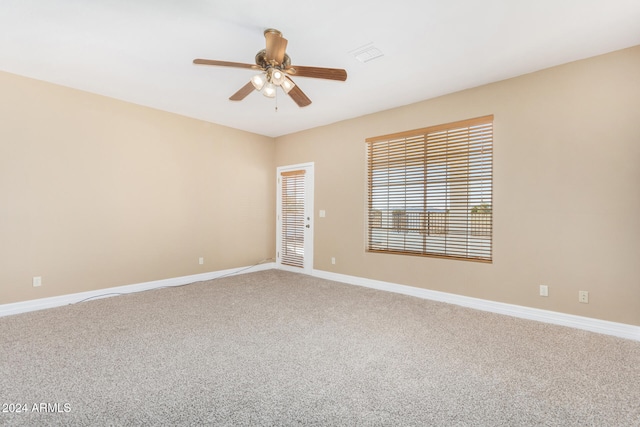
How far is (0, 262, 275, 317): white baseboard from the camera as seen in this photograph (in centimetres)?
330

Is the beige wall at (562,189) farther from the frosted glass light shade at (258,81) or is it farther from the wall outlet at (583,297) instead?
the frosted glass light shade at (258,81)

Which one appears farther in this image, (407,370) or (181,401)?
(407,370)

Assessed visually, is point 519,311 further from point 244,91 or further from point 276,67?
point 244,91

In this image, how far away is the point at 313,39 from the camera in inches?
101

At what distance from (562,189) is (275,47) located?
10.3 ft

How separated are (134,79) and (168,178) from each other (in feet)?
5.07

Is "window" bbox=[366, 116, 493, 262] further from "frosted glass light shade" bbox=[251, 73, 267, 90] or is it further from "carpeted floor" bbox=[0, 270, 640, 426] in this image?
"frosted glass light shade" bbox=[251, 73, 267, 90]

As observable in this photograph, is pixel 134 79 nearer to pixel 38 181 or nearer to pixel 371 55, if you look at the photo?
pixel 38 181

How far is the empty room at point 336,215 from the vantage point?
6.33 ft

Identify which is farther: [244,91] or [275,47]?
[244,91]

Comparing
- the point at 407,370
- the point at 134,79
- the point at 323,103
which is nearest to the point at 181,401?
the point at 407,370

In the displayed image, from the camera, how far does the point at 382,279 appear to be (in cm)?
445

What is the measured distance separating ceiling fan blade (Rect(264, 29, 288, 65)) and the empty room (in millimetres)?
16

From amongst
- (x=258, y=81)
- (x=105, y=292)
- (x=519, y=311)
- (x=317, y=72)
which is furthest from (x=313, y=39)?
(x=105, y=292)
